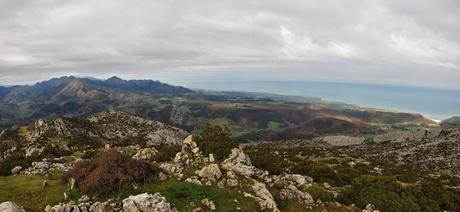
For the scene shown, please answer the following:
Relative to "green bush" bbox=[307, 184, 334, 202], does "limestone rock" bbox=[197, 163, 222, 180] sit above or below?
above

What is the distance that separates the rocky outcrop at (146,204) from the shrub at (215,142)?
1737cm

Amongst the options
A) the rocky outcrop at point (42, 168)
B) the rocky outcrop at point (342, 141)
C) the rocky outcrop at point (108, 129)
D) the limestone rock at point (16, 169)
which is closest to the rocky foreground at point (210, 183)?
the rocky outcrop at point (42, 168)

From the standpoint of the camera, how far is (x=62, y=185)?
34688 mm

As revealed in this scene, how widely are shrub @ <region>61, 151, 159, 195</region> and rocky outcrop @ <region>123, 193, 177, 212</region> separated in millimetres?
3300

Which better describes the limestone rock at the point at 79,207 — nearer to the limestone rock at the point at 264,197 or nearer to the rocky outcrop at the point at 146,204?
the rocky outcrop at the point at 146,204

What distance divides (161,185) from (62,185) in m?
9.52

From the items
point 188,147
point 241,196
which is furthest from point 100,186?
point 188,147

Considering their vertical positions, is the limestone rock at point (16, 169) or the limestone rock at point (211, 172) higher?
the limestone rock at point (211, 172)

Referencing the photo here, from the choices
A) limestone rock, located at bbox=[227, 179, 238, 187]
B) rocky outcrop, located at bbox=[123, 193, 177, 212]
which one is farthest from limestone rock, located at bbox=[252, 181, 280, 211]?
rocky outcrop, located at bbox=[123, 193, 177, 212]

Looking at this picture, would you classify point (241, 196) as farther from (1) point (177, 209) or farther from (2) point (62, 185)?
(2) point (62, 185)

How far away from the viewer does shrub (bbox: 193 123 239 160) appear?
152ft

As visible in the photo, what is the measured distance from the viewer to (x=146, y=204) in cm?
2791

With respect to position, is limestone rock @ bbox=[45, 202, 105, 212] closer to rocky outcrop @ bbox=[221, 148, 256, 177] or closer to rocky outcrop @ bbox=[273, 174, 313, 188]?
rocky outcrop @ bbox=[221, 148, 256, 177]

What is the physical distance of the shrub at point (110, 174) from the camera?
3123 cm
